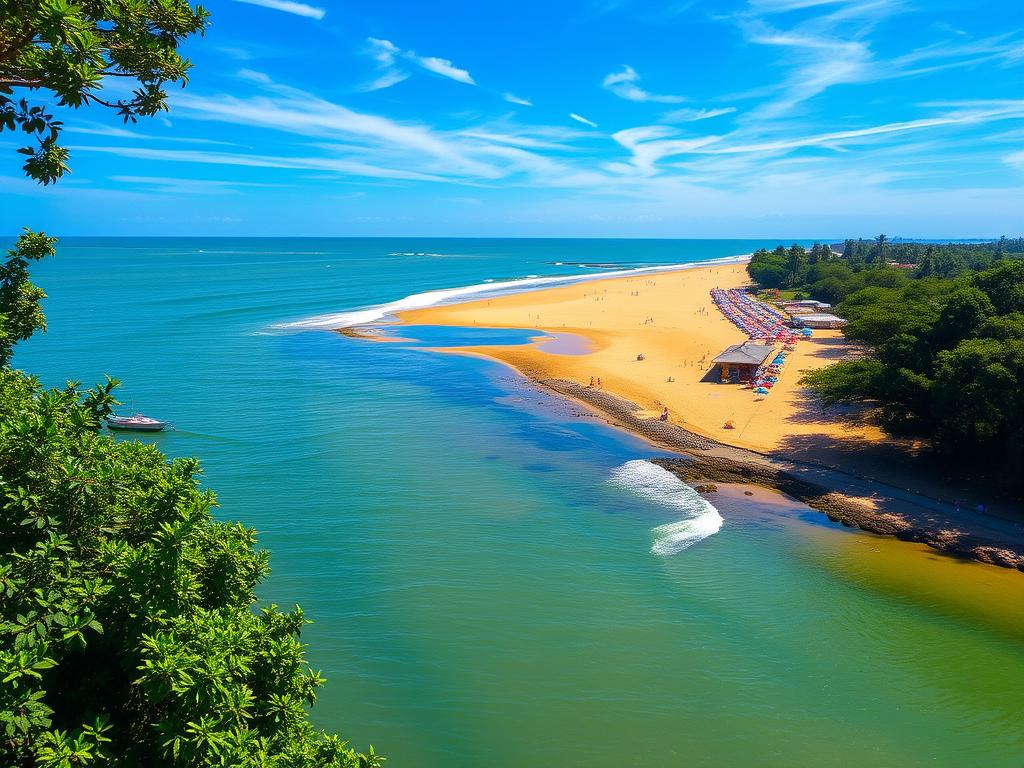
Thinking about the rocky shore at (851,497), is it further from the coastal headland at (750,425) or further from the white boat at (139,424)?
the white boat at (139,424)

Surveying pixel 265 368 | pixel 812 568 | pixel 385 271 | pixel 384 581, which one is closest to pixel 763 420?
pixel 812 568

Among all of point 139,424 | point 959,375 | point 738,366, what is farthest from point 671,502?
point 139,424

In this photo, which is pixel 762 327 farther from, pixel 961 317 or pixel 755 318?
pixel 961 317

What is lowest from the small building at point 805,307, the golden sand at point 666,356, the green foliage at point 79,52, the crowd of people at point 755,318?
the golden sand at point 666,356

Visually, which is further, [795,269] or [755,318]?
[795,269]

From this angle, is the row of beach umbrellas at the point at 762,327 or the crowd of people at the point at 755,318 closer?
the row of beach umbrellas at the point at 762,327

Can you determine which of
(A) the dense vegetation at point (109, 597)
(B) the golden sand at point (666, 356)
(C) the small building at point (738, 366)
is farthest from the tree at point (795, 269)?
(A) the dense vegetation at point (109, 597)
